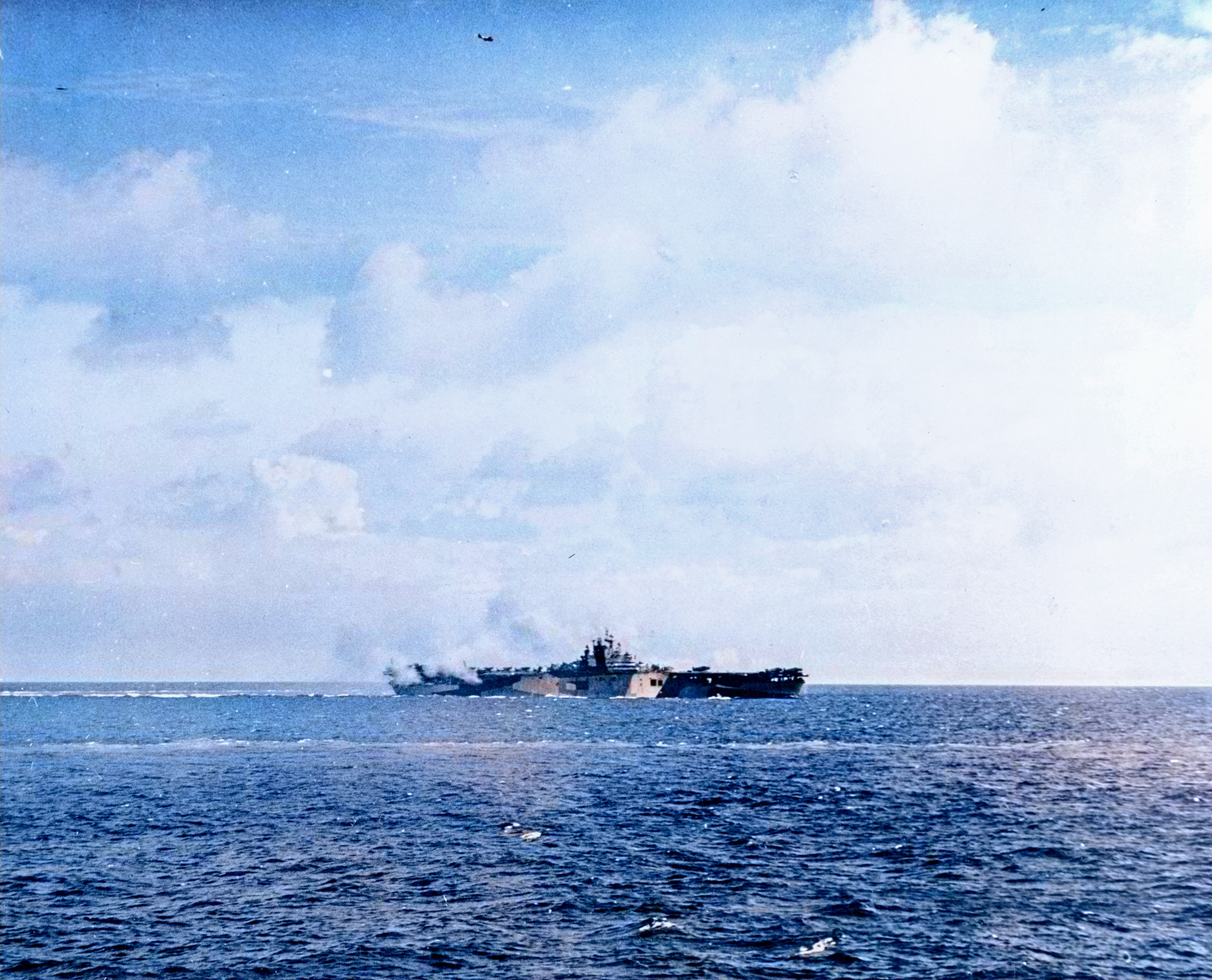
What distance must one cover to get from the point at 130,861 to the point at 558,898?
22.0m

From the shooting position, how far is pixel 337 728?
5512 inches

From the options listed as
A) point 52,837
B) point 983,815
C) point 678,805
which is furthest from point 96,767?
point 983,815

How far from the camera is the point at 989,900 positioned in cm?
3778

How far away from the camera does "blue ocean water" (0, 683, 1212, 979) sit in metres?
32.0

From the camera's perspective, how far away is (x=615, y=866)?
4391 cm

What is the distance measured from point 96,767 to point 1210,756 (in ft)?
327

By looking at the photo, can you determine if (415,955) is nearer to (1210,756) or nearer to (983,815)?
(983,815)

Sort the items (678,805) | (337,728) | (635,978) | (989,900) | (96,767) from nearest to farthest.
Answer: (635,978) < (989,900) < (678,805) < (96,767) < (337,728)

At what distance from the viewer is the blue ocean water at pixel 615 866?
1260 inches

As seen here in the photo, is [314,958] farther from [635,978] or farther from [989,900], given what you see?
[989,900]

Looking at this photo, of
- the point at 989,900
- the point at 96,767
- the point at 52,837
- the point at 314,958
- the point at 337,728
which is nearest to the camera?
the point at 314,958

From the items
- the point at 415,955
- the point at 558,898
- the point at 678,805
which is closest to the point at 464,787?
the point at 678,805

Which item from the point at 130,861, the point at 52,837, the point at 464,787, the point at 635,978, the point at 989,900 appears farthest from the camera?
the point at 464,787

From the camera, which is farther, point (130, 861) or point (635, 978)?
point (130, 861)
